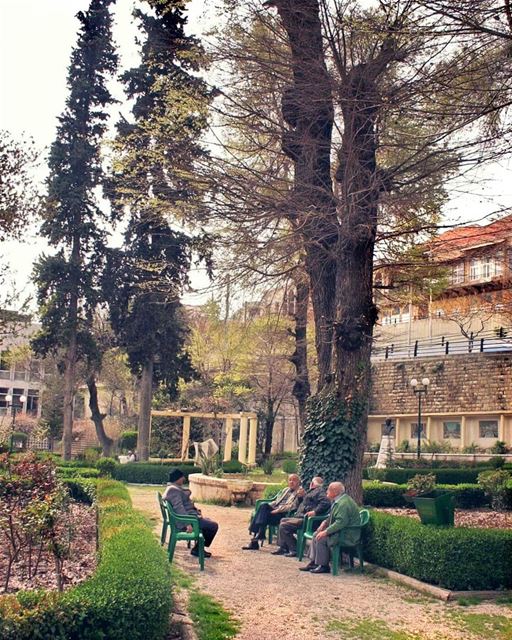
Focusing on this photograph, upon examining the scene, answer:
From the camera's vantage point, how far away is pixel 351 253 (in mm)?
12562

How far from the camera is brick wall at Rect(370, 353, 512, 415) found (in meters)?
33.4

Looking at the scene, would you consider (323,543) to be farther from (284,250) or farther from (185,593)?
(284,250)

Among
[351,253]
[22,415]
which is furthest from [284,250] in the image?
[22,415]

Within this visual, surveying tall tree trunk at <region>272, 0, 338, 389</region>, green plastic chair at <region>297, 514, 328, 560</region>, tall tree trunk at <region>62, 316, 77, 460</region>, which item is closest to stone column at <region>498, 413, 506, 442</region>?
tall tree trunk at <region>62, 316, 77, 460</region>

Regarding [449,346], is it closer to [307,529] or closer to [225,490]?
[225,490]

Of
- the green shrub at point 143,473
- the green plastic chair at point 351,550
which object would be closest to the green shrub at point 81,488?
the green shrub at point 143,473

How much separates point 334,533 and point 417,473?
13.3 m

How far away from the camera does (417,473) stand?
73.8ft

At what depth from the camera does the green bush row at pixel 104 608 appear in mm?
4930

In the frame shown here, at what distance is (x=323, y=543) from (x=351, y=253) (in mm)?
4661

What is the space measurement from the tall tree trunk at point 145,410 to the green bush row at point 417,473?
24.9 feet

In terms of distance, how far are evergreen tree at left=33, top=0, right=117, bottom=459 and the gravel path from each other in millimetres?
18212

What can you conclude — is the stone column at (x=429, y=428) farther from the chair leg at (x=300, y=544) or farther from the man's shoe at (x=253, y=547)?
the chair leg at (x=300, y=544)

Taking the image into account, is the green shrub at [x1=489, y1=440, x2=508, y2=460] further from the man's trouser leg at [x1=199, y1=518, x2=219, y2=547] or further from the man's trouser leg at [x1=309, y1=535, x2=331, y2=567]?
the man's trouser leg at [x1=309, y1=535, x2=331, y2=567]
